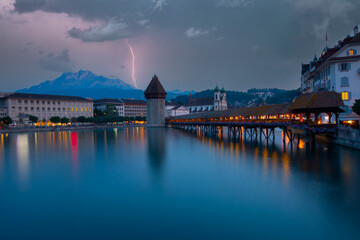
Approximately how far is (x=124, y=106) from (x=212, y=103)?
134 ft

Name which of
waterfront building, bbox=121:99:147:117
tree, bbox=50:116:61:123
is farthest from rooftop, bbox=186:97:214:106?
tree, bbox=50:116:61:123

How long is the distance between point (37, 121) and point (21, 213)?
90.9m

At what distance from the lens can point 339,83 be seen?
3033 cm

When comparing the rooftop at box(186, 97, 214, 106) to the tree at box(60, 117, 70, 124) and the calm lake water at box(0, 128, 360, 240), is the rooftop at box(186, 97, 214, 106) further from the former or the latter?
the calm lake water at box(0, 128, 360, 240)

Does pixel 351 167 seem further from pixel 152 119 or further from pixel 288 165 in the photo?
pixel 152 119

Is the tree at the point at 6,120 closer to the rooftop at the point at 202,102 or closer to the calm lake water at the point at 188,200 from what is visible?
the calm lake water at the point at 188,200

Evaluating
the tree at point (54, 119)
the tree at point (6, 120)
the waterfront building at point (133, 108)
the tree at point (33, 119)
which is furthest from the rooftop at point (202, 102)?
the tree at point (6, 120)

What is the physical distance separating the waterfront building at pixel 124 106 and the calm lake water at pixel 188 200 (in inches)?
4548

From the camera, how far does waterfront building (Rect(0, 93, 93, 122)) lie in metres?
89.7

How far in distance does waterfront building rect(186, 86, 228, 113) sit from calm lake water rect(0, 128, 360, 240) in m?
107

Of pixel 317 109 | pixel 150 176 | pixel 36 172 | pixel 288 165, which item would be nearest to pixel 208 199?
pixel 150 176

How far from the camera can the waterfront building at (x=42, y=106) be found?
89738 mm

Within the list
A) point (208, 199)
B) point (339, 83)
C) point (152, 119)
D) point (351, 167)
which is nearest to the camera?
point (208, 199)

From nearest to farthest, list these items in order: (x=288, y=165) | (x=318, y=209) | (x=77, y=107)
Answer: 1. (x=318, y=209)
2. (x=288, y=165)
3. (x=77, y=107)
